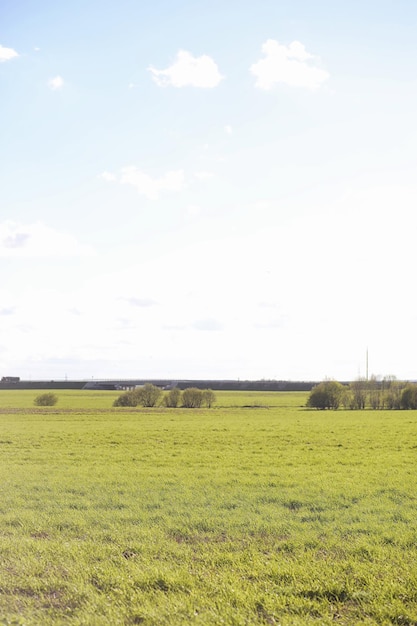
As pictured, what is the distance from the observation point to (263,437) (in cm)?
3622

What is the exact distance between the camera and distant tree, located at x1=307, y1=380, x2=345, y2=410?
90375 millimetres

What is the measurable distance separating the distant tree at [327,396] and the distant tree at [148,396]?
25843 mm

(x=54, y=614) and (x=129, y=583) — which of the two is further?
(x=129, y=583)

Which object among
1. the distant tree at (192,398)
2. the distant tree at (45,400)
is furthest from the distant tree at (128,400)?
the distant tree at (45,400)

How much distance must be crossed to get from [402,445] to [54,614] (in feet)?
89.8

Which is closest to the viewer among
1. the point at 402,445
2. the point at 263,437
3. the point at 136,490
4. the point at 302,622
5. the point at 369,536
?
the point at 302,622

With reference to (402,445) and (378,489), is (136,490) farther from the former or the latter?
(402,445)

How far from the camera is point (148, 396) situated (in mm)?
89500

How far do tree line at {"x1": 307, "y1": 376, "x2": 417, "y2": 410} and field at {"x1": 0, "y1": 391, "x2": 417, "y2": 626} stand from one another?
67447 mm

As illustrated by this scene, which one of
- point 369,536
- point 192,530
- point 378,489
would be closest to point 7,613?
point 192,530

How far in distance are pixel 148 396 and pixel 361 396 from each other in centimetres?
3601

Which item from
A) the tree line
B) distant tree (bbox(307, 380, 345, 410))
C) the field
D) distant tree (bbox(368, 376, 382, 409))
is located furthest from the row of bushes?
the field

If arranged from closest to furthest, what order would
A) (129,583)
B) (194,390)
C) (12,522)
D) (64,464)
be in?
(129,583), (12,522), (64,464), (194,390)

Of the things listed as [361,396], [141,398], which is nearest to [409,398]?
[361,396]
